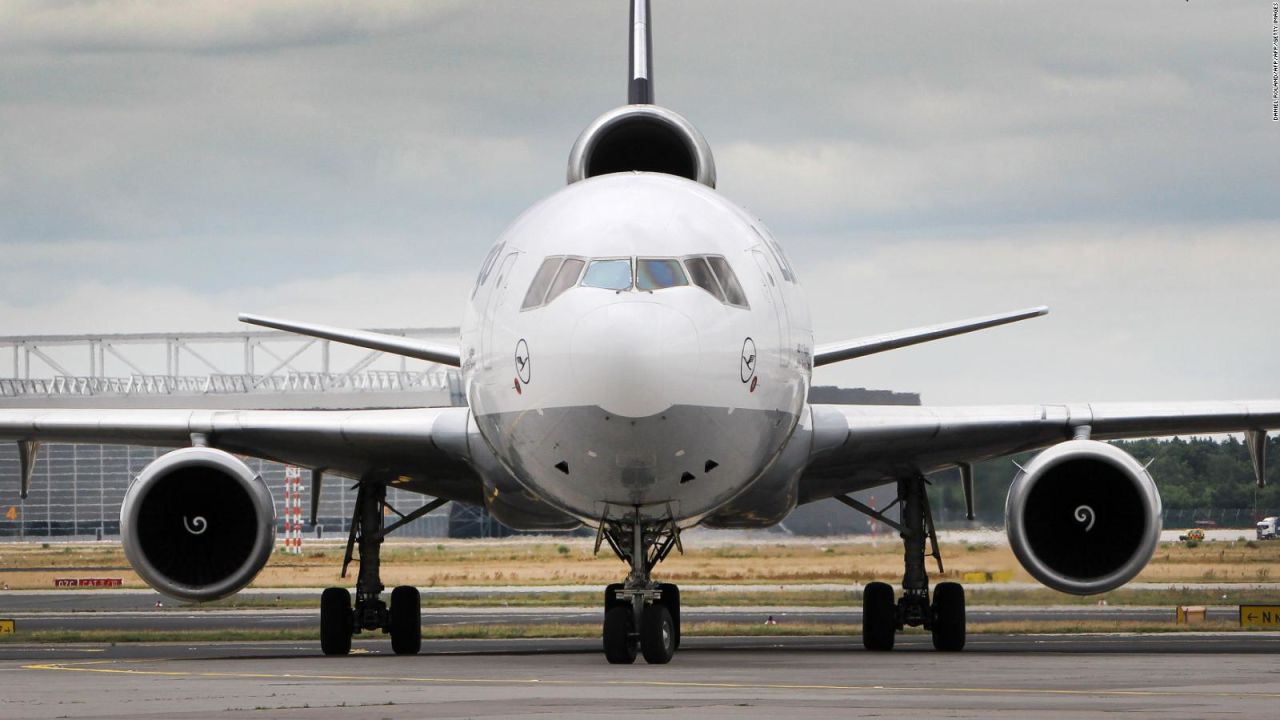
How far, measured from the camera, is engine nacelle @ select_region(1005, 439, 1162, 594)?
15.8 metres

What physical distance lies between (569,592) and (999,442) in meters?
17.3

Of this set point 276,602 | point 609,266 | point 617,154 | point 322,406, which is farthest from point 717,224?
point 322,406

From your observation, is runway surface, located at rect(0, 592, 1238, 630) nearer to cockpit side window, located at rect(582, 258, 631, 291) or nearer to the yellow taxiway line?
the yellow taxiway line

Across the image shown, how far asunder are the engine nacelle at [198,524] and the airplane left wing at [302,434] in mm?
605

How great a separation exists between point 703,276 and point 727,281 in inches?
11.0

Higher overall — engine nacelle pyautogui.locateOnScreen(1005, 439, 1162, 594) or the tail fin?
the tail fin

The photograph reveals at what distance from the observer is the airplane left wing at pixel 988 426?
16.3 meters

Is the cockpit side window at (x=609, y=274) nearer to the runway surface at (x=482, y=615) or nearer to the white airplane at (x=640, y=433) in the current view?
the white airplane at (x=640, y=433)

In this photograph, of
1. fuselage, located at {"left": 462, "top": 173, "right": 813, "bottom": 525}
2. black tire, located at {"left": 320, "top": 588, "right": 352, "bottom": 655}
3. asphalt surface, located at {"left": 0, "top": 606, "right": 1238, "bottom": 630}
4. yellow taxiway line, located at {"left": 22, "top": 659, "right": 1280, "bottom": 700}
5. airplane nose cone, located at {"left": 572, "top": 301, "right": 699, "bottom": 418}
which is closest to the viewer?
yellow taxiway line, located at {"left": 22, "top": 659, "right": 1280, "bottom": 700}

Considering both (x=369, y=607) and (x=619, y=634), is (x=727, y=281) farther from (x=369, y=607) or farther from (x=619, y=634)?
(x=369, y=607)

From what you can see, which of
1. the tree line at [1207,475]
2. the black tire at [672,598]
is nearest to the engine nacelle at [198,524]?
the black tire at [672,598]

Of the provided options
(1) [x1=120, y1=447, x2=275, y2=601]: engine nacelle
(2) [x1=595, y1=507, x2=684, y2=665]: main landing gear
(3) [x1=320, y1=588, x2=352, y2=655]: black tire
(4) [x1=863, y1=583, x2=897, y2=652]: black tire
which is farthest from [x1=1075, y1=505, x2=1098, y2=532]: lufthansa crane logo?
(1) [x1=120, y1=447, x2=275, y2=601]: engine nacelle

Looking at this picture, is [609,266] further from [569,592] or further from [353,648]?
[569,592]

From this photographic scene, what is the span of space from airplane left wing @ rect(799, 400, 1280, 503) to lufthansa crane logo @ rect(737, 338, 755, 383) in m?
3.20
